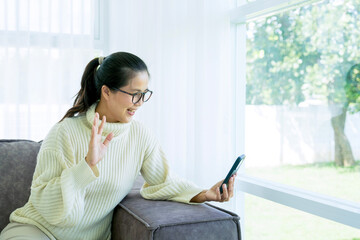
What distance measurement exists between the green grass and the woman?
641 millimetres

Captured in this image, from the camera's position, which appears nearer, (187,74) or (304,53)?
(304,53)

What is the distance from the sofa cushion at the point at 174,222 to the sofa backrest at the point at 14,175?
0.48m

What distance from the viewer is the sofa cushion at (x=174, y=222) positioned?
150 cm

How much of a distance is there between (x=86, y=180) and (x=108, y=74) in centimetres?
46

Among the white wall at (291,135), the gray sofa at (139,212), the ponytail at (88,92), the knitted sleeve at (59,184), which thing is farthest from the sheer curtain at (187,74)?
the knitted sleeve at (59,184)

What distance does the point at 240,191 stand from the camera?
274cm

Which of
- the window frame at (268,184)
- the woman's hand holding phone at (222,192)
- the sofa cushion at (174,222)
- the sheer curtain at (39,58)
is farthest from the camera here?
the sheer curtain at (39,58)

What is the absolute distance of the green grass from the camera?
2.04m

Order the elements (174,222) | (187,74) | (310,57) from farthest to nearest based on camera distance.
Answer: (187,74) → (310,57) → (174,222)

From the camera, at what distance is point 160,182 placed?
1906 mm

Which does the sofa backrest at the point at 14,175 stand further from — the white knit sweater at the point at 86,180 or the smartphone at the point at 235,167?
the smartphone at the point at 235,167

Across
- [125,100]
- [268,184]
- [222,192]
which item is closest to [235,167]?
[222,192]

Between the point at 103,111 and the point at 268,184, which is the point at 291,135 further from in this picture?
Result: the point at 103,111

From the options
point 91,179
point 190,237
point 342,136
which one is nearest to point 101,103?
point 91,179
